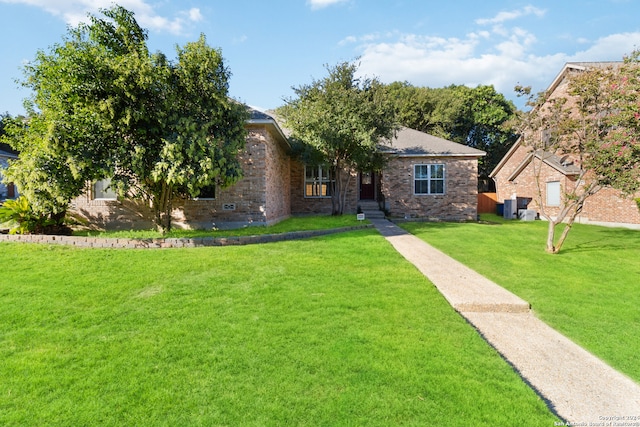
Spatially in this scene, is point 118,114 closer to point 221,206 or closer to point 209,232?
point 209,232

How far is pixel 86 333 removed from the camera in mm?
3668

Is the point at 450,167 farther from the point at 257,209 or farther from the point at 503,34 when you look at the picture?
the point at 257,209

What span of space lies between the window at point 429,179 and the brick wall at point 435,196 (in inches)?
8.6

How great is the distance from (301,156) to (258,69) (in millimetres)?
4938

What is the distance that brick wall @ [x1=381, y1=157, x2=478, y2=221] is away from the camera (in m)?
17.8

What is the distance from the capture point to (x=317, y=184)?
17.6 metres

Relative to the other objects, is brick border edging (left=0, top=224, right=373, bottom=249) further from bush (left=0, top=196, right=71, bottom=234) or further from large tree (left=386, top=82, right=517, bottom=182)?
large tree (left=386, top=82, right=517, bottom=182)

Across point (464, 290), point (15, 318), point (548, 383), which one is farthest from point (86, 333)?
point (464, 290)

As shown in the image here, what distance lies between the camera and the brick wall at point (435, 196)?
58.4 ft

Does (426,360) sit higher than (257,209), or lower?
lower

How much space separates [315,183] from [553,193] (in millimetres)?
13516

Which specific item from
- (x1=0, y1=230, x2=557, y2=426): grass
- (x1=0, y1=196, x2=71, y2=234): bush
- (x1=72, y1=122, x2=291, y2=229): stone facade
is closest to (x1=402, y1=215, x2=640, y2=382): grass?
(x1=0, y1=230, x2=557, y2=426): grass

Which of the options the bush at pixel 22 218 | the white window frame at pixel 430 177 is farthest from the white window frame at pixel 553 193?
the bush at pixel 22 218

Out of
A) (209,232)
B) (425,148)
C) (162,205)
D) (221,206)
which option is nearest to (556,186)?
(425,148)
